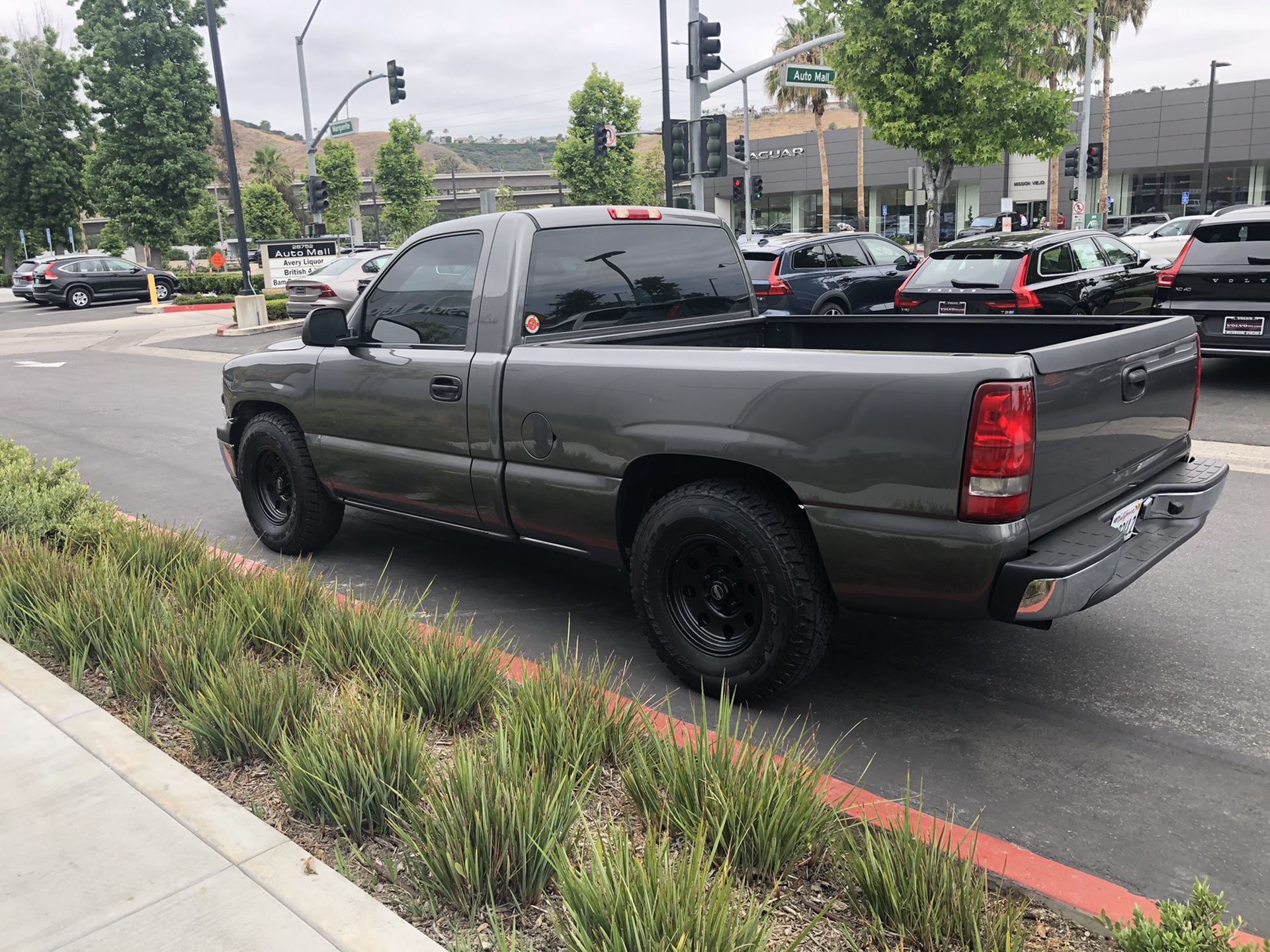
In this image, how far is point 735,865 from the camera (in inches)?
107

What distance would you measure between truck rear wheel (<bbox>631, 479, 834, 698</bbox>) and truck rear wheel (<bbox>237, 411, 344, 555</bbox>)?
2.61 meters

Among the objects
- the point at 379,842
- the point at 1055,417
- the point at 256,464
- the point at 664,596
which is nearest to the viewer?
the point at 379,842

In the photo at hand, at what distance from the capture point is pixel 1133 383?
392 cm

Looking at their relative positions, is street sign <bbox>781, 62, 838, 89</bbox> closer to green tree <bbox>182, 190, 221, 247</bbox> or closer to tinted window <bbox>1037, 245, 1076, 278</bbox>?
tinted window <bbox>1037, 245, 1076, 278</bbox>

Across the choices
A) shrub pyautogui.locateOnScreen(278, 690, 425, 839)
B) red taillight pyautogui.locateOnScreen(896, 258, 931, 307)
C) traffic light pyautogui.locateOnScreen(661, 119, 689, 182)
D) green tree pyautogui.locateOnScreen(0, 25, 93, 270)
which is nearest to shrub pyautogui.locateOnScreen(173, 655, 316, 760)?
shrub pyautogui.locateOnScreen(278, 690, 425, 839)

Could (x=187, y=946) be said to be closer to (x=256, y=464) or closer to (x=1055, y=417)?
(x=1055, y=417)

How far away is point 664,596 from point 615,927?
76.2 inches

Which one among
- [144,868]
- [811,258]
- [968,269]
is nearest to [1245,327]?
[968,269]

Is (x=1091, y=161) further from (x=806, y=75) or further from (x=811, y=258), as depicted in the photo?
(x=811, y=258)

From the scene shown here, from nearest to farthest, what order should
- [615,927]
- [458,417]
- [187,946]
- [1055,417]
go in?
[615,927] < [187,946] < [1055,417] < [458,417]

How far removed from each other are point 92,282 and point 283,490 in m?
34.5

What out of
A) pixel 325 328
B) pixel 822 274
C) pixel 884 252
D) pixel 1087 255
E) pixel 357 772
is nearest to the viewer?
pixel 357 772

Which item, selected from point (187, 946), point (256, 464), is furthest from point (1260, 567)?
point (256, 464)

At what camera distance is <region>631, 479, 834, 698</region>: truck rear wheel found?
3721 millimetres
